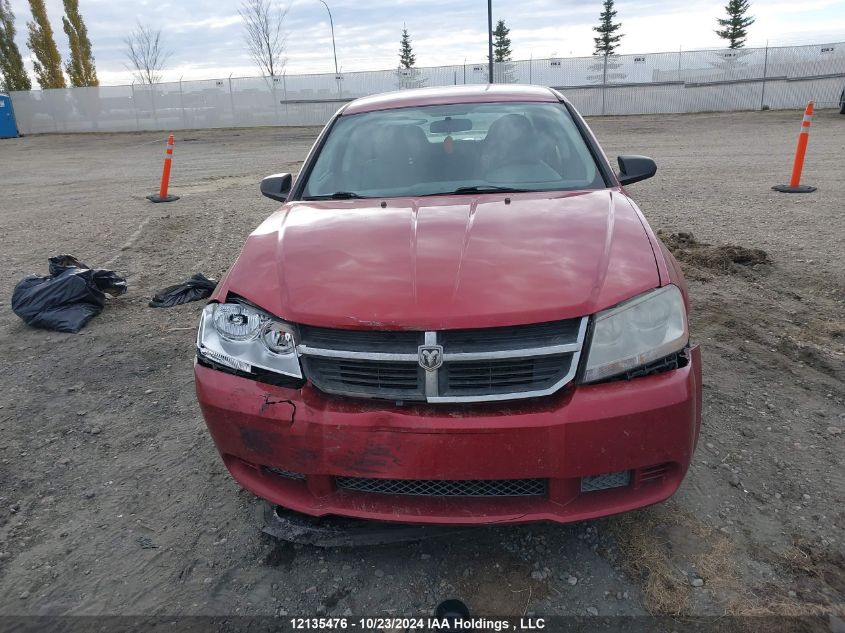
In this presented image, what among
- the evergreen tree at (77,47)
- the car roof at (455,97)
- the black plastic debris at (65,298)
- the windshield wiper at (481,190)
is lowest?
the black plastic debris at (65,298)

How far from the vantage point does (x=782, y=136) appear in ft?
55.3

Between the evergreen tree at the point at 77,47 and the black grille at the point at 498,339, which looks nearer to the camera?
the black grille at the point at 498,339

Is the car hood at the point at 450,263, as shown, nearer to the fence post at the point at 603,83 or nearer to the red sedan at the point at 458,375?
the red sedan at the point at 458,375

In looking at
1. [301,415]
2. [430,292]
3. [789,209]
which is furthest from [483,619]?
[789,209]

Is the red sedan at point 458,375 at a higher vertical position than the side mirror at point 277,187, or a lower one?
lower

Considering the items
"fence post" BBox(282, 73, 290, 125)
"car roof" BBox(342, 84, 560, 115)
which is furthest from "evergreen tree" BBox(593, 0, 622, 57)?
"car roof" BBox(342, 84, 560, 115)

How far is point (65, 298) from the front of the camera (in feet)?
16.2

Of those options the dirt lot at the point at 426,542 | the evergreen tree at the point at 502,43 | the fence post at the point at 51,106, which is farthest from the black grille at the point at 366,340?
the evergreen tree at the point at 502,43

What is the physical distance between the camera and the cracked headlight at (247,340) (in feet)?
6.91

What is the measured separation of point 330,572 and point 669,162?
1243 centimetres

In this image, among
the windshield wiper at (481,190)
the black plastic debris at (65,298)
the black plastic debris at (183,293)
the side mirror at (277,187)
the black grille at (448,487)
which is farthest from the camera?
the black plastic debris at (183,293)

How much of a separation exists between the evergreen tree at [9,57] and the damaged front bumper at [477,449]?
52.8 m

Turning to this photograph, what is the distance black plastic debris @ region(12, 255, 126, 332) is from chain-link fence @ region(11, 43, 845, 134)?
2882 cm

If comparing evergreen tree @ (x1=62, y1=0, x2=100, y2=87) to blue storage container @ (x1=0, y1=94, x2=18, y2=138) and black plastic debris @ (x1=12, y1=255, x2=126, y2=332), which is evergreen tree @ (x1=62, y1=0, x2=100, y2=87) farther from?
black plastic debris @ (x1=12, y1=255, x2=126, y2=332)
